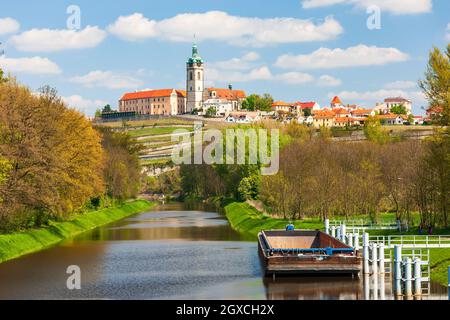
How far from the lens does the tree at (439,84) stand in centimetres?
5931

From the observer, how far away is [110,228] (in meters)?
93.0

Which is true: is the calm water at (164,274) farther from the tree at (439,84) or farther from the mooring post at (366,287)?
the tree at (439,84)

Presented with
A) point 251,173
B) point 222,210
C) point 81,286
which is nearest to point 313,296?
point 81,286

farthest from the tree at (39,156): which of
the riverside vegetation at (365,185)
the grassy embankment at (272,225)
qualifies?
the riverside vegetation at (365,185)

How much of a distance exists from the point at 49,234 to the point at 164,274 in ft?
87.3

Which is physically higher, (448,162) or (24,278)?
(448,162)

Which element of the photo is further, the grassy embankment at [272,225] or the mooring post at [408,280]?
the grassy embankment at [272,225]

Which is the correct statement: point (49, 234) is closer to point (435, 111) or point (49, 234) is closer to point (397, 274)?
point (435, 111)

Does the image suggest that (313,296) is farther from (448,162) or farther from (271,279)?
(448,162)

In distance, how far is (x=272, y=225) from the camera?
83.8 metres

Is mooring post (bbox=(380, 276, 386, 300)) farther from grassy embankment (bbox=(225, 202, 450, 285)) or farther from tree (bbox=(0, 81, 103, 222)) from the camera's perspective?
tree (bbox=(0, 81, 103, 222))

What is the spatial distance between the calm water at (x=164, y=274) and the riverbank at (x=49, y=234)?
1.42 m

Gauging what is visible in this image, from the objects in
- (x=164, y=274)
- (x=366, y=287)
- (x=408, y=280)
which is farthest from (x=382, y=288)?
(x=164, y=274)
